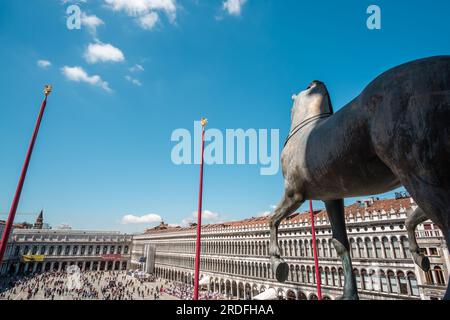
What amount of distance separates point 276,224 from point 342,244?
3.56 ft

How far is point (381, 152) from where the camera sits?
2.62 metres

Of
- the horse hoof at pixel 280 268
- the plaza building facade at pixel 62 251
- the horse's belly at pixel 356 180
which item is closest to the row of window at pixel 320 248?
the horse hoof at pixel 280 268

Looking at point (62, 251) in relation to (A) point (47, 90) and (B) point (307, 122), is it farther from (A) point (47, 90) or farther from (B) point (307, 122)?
(B) point (307, 122)

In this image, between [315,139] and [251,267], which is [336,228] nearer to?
[315,139]

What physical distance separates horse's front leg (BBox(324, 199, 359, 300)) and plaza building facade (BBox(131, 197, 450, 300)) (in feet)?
88.3

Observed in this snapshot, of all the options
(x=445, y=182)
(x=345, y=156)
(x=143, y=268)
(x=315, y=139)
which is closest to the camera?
(x=445, y=182)

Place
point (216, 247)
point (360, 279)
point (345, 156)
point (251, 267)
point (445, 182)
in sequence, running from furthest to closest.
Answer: point (216, 247), point (251, 267), point (360, 279), point (345, 156), point (445, 182)

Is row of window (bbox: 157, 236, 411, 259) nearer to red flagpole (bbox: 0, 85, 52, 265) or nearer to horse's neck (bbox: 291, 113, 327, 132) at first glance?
horse's neck (bbox: 291, 113, 327, 132)

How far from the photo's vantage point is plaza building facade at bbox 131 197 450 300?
83.7 ft

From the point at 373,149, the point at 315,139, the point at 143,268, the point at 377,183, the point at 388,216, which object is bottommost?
the point at 143,268

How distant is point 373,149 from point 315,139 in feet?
2.92

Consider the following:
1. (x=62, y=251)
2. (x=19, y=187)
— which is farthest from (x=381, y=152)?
(x=62, y=251)

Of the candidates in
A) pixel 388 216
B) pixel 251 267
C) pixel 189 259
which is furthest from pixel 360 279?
pixel 189 259

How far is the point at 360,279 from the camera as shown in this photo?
98.1 feet
